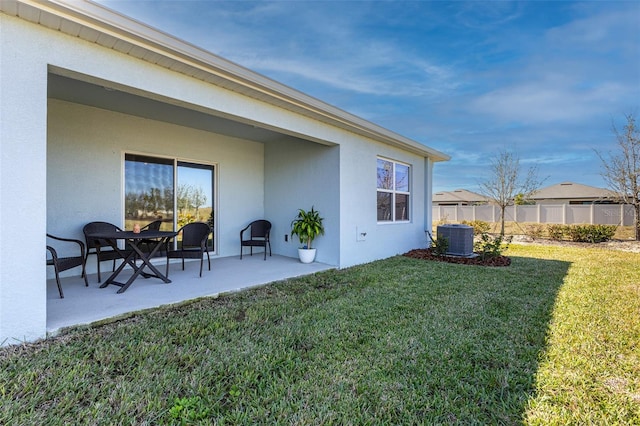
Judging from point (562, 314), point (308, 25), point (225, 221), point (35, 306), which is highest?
point (308, 25)

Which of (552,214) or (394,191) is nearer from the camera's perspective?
(394,191)

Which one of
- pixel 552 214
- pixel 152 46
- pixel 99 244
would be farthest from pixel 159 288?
pixel 552 214

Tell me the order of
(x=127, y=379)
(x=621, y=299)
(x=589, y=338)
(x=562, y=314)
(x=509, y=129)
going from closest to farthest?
(x=127, y=379) < (x=589, y=338) < (x=562, y=314) < (x=621, y=299) < (x=509, y=129)

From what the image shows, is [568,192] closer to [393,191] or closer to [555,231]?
[555,231]

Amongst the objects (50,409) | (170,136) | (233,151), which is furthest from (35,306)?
(233,151)

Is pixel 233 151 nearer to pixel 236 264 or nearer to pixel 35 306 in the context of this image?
pixel 236 264

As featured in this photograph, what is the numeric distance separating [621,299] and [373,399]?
435cm

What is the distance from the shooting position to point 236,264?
591 cm

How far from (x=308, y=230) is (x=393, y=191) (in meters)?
2.78

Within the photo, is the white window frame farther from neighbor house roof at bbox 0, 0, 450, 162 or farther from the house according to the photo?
neighbor house roof at bbox 0, 0, 450, 162

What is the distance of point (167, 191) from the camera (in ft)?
19.4

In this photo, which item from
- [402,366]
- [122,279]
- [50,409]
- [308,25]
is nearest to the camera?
[50,409]

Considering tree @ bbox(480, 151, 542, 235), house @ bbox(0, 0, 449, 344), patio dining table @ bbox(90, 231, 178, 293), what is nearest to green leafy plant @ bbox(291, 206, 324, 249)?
house @ bbox(0, 0, 449, 344)

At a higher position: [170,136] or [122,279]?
[170,136]
